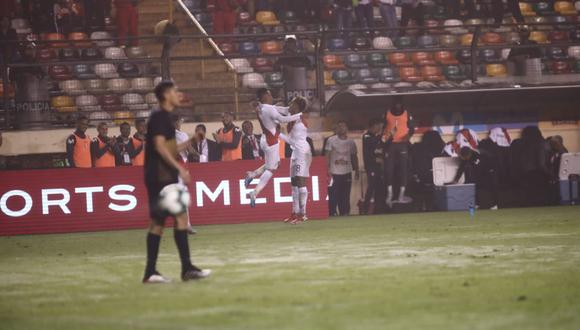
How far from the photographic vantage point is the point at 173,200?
10.8 meters

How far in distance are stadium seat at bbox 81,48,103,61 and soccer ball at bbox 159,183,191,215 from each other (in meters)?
17.9

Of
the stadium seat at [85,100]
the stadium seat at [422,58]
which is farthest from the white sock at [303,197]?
the stadium seat at [422,58]

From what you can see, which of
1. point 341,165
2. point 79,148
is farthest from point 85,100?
point 341,165

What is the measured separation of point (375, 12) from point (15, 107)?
43.3 feet

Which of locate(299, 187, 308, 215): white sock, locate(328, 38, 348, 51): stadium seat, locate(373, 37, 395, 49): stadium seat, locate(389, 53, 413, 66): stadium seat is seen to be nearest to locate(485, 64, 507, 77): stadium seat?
locate(389, 53, 413, 66): stadium seat

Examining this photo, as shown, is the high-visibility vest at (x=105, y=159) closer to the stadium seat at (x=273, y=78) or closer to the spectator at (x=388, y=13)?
the stadium seat at (x=273, y=78)

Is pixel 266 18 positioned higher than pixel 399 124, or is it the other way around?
pixel 266 18

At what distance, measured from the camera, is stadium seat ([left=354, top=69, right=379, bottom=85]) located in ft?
96.9

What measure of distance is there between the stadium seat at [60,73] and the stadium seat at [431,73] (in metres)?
9.95

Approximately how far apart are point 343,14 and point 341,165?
6948 millimetres

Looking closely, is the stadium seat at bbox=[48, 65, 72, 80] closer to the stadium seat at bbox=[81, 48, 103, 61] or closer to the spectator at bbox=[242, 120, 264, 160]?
the stadium seat at bbox=[81, 48, 103, 61]

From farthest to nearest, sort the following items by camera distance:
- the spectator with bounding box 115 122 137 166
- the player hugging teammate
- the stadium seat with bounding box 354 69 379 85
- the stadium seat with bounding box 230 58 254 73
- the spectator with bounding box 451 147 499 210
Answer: the stadium seat with bounding box 354 69 379 85, the stadium seat with bounding box 230 58 254 73, the spectator with bounding box 451 147 499 210, the spectator with bounding box 115 122 137 166, the player hugging teammate

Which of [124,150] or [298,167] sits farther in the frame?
[124,150]

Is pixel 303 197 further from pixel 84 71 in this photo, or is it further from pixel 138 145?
pixel 84 71
